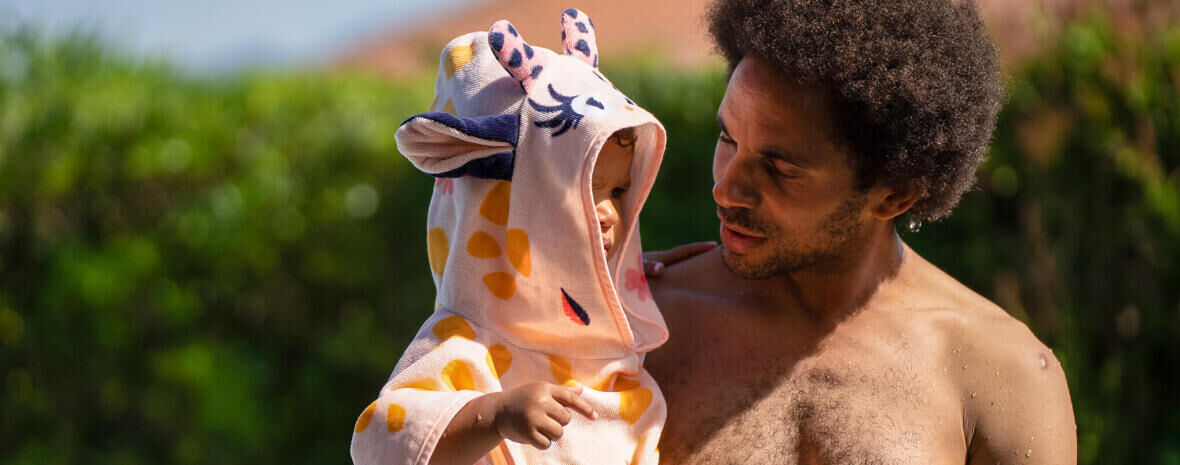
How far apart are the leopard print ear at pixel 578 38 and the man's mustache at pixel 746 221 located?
1.40 ft

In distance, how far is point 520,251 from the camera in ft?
7.34

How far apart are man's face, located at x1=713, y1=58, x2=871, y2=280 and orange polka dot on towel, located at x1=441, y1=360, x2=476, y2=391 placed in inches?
26.6

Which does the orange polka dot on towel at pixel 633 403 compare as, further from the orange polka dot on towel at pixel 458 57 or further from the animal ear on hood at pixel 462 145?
the orange polka dot on towel at pixel 458 57

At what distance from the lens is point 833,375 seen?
2.65 meters

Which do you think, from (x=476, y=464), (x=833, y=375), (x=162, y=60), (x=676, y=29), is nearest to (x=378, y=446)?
(x=476, y=464)

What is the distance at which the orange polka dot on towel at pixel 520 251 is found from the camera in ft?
7.32

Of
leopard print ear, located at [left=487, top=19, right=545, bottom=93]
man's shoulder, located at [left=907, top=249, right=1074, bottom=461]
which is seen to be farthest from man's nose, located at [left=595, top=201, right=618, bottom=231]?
man's shoulder, located at [left=907, top=249, right=1074, bottom=461]

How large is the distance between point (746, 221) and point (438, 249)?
653mm

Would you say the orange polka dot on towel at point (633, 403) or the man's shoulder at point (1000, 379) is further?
the man's shoulder at point (1000, 379)

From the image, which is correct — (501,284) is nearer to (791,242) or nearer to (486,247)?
(486,247)

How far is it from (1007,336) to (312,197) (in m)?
3.85

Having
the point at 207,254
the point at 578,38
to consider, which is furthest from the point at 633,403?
the point at 207,254

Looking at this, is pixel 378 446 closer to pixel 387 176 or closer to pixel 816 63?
pixel 816 63

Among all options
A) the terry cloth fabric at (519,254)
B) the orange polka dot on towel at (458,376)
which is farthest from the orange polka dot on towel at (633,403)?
the orange polka dot on towel at (458,376)
